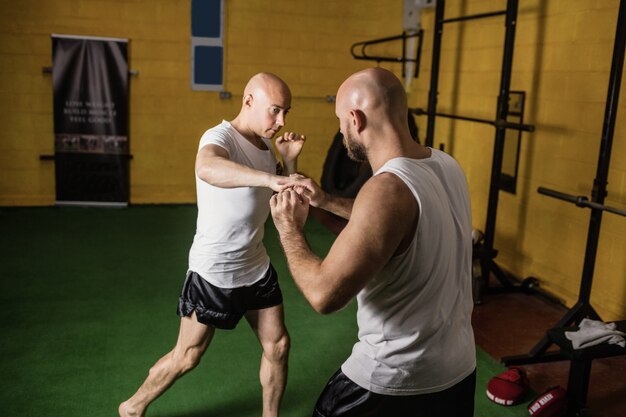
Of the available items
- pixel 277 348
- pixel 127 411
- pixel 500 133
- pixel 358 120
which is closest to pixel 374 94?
pixel 358 120

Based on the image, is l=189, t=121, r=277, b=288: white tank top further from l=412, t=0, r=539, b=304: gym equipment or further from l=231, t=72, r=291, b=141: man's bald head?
l=412, t=0, r=539, b=304: gym equipment

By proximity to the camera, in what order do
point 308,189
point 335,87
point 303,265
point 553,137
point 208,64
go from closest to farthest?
point 303,265 → point 308,189 → point 553,137 → point 208,64 → point 335,87

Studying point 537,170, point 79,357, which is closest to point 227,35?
point 537,170

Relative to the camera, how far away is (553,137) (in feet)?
15.2

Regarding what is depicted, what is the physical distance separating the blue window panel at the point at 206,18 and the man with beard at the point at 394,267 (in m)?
5.42

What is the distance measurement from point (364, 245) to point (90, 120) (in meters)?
5.95

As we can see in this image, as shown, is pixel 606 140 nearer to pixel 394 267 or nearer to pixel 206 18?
pixel 394 267

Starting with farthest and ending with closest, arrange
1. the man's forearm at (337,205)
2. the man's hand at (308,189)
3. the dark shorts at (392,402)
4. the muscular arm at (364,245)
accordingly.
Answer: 1. the man's forearm at (337,205)
2. the man's hand at (308,189)
3. the dark shorts at (392,402)
4. the muscular arm at (364,245)

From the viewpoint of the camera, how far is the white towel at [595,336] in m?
2.93

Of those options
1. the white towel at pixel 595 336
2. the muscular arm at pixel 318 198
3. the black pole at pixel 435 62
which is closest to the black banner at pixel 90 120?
the black pole at pixel 435 62

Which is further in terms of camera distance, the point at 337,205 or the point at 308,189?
the point at 337,205

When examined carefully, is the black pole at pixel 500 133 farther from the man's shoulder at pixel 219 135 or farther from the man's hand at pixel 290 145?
the man's shoulder at pixel 219 135

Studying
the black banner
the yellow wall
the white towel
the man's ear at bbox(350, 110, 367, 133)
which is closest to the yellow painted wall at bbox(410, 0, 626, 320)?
the yellow wall

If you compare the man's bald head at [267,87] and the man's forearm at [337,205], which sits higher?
the man's bald head at [267,87]
